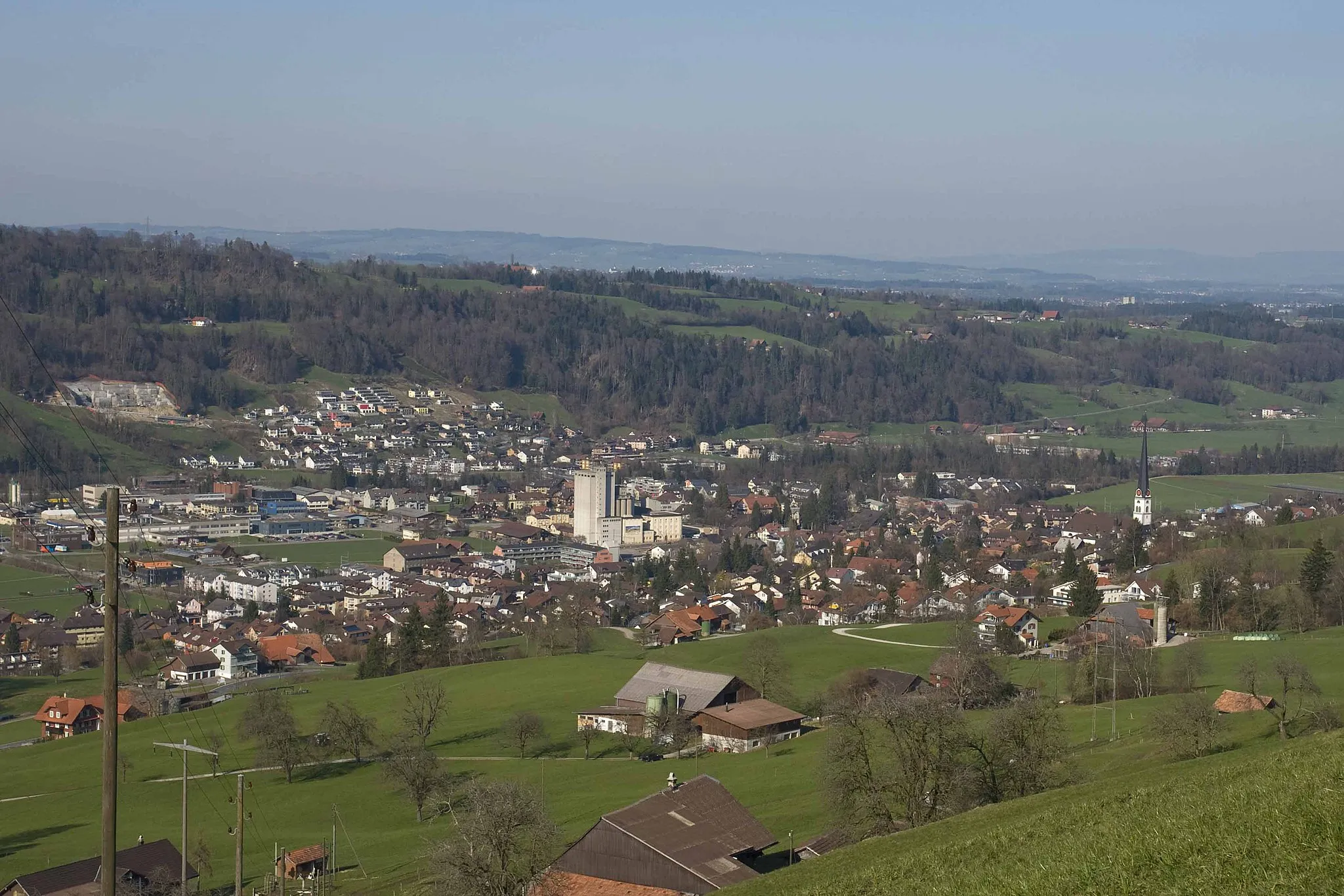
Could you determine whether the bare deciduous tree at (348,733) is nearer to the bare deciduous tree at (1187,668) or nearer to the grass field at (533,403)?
the bare deciduous tree at (1187,668)

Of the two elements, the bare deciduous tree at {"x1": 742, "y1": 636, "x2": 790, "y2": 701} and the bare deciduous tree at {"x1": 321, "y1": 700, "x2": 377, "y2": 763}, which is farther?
the bare deciduous tree at {"x1": 742, "y1": 636, "x2": 790, "y2": 701}

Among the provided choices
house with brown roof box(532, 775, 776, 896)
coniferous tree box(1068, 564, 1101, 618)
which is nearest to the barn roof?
house with brown roof box(532, 775, 776, 896)

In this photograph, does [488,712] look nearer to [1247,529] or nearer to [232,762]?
[232,762]

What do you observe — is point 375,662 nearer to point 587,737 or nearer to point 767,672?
point 587,737

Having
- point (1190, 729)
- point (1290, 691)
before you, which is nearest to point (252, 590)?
point (1290, 691)

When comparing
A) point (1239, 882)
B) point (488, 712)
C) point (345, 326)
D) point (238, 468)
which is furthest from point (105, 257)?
point (1239, 882)

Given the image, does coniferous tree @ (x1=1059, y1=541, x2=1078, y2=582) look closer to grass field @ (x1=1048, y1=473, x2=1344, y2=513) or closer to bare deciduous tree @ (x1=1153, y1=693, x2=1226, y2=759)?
grass field @ (x1=1048, y1=473, x2=1344, y2=513)
